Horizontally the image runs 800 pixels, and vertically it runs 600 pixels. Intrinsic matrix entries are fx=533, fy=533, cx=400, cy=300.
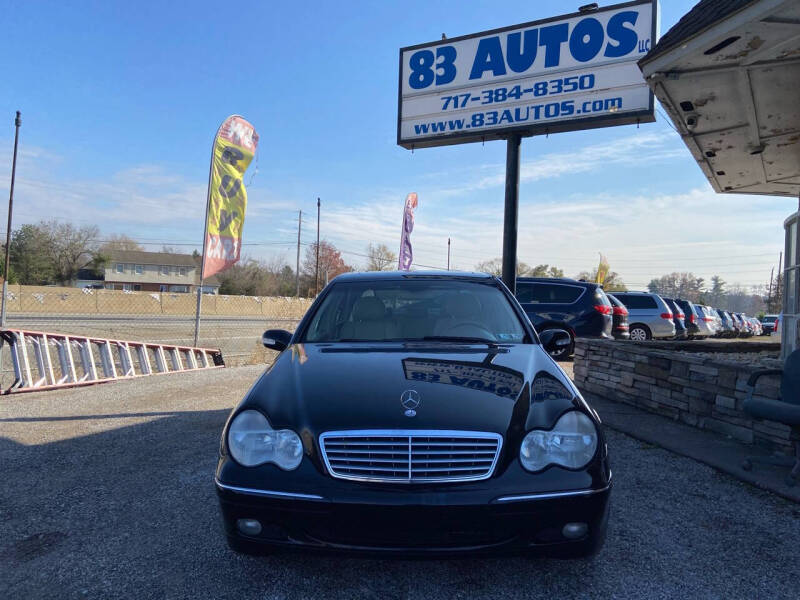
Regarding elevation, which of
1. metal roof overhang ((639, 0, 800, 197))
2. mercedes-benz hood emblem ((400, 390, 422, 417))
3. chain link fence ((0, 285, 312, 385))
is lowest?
chain link fence ((0, 285, 312, 385))

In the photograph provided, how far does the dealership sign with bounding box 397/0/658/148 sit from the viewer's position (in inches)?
321

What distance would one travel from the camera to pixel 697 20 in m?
4.57

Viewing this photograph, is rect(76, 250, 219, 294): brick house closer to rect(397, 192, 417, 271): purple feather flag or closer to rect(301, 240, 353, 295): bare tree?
rect(301, 240, 353, 295): bare tree

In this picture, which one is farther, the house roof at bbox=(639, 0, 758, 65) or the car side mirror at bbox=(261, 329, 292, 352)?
the house roof at bbox=(639, 0, 758, 65)

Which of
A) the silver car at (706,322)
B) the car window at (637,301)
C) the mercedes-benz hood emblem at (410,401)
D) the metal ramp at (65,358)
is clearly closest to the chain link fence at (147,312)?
the metal ramp at (65,358)

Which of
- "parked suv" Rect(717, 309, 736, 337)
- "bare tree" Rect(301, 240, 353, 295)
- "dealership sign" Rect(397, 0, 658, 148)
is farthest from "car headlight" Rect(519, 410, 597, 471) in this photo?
"bare tree" Rect(301, 240, 353, 295)

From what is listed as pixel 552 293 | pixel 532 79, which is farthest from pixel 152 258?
pixel 532 79

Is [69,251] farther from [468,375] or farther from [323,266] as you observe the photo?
[468,375]

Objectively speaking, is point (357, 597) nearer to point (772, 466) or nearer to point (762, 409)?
point (762, 409)

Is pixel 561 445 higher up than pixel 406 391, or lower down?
lower down

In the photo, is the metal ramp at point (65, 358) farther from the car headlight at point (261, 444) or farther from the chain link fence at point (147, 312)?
the chain link fence at point (147, 312)

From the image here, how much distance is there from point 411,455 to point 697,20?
15.1 feet

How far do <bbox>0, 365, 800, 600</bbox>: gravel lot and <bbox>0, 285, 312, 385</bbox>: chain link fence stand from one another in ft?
45.1

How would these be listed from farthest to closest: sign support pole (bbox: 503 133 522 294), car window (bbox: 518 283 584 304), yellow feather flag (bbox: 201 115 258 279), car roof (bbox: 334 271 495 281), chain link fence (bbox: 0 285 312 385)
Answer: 1. chain link fence (bbox: 0 285 312 385)
2. car window (bbox: 518 283 584 304)
3. yellow feather flag (bbox: 201 115 258 279)
4. sign support pole (bbox: 503 133 522 294)
5. car roof (bbox: 334 271 495 281)
